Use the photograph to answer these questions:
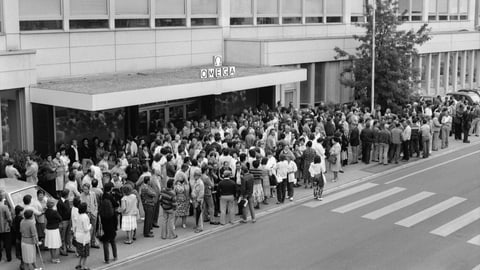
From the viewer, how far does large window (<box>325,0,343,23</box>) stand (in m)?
37.7

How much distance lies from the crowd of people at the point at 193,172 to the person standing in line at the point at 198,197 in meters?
0.03

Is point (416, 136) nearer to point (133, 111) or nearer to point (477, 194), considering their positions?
point (477, 194)

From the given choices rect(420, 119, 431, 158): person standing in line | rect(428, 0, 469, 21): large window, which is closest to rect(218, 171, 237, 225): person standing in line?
rect(420, 119, 431, 158): person standing in line

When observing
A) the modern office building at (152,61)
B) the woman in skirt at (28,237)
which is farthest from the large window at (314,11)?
the woman in skirt at (28,237)

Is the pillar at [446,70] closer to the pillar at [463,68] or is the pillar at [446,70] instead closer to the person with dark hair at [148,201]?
the pillar at [463,68]

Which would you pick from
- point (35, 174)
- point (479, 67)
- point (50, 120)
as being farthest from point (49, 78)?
point (479, 67)

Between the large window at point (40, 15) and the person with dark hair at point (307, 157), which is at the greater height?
the large window at point (40, 15)

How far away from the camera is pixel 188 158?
19.6 metres

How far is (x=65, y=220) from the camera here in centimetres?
1579

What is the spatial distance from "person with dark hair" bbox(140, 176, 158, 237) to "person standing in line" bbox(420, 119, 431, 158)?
44.4ft

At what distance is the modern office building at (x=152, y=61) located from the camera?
74.3ft

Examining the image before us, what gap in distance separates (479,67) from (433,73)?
21.1 feet

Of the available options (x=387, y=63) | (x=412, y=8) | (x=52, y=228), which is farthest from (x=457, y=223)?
(x=412, y=8)

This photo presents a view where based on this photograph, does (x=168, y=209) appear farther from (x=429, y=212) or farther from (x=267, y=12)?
(x=267, y=12)
